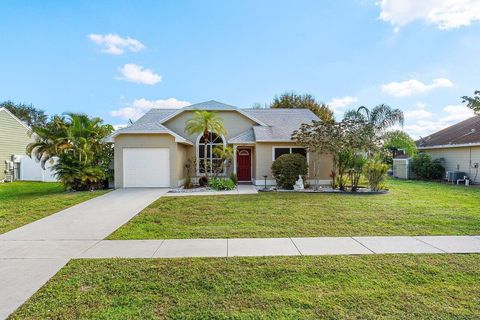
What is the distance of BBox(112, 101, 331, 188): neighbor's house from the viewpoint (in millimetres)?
15367

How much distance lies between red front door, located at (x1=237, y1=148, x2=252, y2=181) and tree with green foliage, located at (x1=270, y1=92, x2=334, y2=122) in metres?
18.6

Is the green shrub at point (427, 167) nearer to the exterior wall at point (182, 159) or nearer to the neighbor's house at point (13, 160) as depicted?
the exterior wall at point (182, 159)

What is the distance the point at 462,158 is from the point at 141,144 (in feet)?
72.6

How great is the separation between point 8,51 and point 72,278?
17.5 metres

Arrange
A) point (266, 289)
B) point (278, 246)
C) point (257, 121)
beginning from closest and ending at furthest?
point (266, 289) < point (278, 246) < point (257, 121)

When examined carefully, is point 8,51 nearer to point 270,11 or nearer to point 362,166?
point 270,11

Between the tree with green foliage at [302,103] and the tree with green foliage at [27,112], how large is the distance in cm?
3693

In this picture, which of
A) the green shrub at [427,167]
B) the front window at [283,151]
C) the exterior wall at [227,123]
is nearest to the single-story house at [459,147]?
the green shrub at [427,167]

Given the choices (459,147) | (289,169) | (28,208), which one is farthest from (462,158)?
(28,208)

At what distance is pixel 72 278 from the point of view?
13.9ft

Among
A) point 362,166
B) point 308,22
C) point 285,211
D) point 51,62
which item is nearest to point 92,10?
point 51,62

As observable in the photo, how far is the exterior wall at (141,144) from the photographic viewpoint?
50.2 ft

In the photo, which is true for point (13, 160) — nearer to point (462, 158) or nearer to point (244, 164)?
point (244, 164)

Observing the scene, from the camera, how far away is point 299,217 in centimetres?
824
